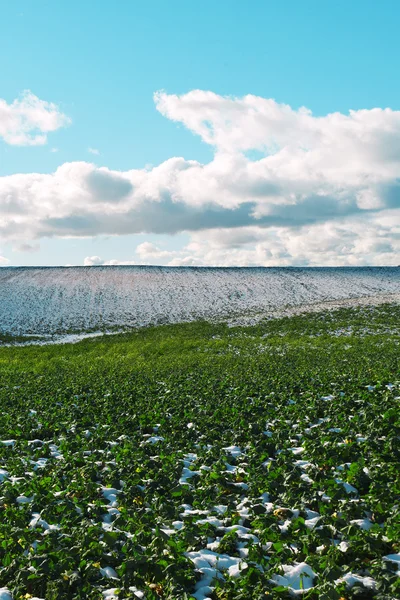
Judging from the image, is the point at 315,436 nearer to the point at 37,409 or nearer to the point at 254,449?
the point at 254,449

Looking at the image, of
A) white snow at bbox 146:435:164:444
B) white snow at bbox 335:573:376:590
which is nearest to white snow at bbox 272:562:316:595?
white snow at bbox 335:573:376:590

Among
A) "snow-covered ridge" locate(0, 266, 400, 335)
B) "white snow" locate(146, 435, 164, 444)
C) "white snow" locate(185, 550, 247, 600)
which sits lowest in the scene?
"white snow" locate(146, 435, 164, 444)

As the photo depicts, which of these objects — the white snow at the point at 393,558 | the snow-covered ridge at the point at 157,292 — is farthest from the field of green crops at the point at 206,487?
the snow-covered ridge at the point at 157,292

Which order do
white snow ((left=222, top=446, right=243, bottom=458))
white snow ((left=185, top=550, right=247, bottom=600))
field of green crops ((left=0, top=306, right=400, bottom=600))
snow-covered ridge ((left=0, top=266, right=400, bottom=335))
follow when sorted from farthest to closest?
1. snow-covered ridge ((left=0, top=266, right=400, bottom=335))
2. white snow ((left=222, top=446, right=243, bottom=458))
3. field of green crops ((left=0, top=306, right=400, bottom=600))
4. white snow ((left=185, top=550, right=247, bottom=600))

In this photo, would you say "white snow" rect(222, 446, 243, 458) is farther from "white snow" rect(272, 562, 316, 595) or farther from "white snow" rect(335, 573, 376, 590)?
"white snow" rect(335, 573, 376, 590)

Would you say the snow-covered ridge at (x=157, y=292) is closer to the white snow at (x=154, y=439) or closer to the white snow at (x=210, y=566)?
the white snow at (x=154, y=439)

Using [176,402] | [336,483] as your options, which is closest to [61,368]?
[176,402]
